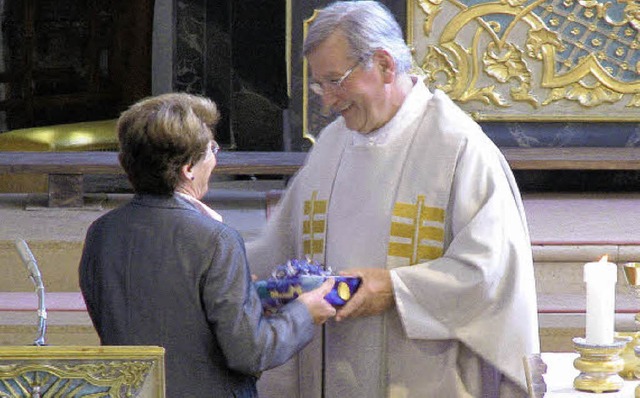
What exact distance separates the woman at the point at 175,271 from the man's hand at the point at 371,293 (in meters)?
0.37

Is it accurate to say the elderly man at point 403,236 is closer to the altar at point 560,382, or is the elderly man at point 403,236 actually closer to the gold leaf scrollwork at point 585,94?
the altar at point 560,382

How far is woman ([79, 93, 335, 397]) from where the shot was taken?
3182mm

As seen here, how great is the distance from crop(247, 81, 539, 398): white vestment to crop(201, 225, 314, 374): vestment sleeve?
511 mm

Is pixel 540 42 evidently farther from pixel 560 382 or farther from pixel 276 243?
pixel 560 382

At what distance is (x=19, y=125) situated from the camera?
33.3ft

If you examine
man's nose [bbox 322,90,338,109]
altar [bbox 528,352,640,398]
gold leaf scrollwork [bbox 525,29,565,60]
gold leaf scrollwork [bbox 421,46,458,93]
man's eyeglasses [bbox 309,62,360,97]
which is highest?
man's eyeglasses [bbox 309,62,360,97]

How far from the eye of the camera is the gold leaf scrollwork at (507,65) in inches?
280

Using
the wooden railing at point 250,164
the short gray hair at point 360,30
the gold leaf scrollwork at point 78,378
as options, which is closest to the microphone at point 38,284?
the gold leaf scrollwork at point 78,378

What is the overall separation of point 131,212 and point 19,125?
23.3ft

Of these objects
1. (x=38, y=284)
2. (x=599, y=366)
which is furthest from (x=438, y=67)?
(x=599, y=366)

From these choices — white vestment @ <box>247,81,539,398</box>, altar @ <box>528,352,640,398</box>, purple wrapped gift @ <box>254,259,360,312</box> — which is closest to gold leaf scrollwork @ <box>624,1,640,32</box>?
white vestment @ <box>247,81,539,398</box>

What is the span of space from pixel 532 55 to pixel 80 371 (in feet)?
15.3

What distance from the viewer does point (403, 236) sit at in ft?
12.3

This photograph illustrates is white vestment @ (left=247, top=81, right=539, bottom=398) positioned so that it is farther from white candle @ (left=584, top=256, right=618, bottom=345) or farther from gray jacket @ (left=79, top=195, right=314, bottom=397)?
white candle @ (left=584, top=256, right=618, bottom=345)
